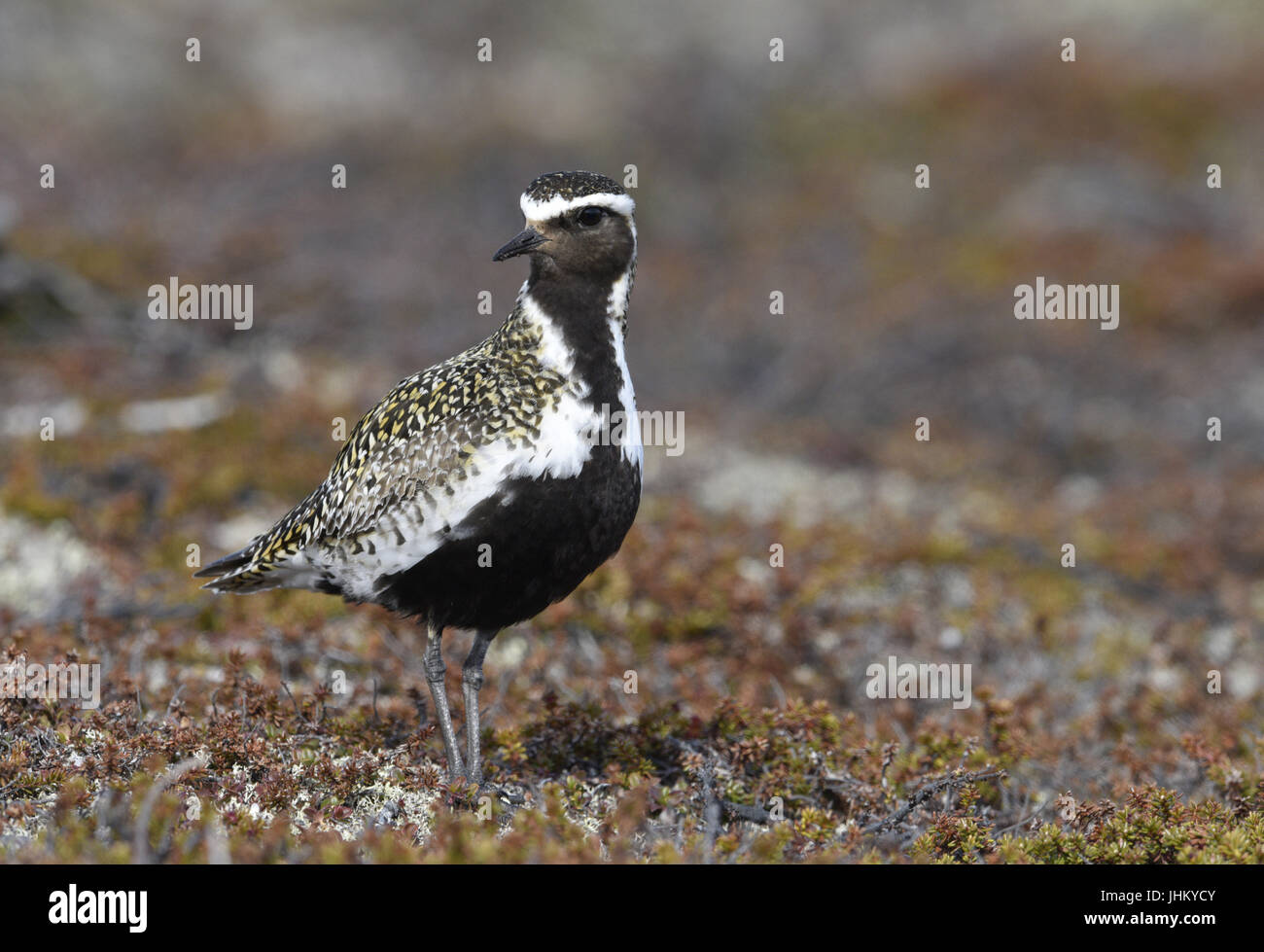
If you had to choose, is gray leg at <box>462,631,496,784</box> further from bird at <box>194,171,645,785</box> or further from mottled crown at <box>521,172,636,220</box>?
mottled crown at <box>521,172,636,220</box>

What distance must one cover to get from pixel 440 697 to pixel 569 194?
218 centimetres

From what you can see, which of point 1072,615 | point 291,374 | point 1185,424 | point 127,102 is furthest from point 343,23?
point 1072,615

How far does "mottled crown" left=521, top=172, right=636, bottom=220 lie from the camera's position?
16.5 ft

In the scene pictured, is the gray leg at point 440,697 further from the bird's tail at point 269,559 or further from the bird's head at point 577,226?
the bird's head at point 577,226

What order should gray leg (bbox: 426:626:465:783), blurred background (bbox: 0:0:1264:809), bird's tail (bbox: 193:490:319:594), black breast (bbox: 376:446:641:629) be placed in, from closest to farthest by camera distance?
black breast (bbox: 376:446:641:629) < gray leg (bbox: 426:626:465:783) < bird's tail (bbox: 193:490:319:594) < blurred background (bbox: 0:0:1264:809)

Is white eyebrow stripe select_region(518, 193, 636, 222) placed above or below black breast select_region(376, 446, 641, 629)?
above

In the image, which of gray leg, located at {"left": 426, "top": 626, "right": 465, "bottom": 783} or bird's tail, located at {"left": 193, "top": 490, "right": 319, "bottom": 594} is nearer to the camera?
gray leg, located at {"left": 426, "top": 626, "right": 465, "bottom": 783}

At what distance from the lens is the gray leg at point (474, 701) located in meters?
5.18

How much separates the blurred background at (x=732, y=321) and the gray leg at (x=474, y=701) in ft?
4.10

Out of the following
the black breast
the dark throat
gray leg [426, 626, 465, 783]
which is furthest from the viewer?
gray leg [426, 626, 465, 783]

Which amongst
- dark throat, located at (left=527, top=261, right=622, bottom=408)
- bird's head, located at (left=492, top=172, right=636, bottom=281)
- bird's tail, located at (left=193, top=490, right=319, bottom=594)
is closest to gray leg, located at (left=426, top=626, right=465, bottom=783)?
bird's tail, located at (left=193, top=490, right=319, bottom=594)

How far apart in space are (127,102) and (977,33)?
16.0m

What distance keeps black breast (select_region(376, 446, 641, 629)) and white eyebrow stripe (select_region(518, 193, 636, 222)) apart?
100 cm

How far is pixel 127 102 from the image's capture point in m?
20.6
